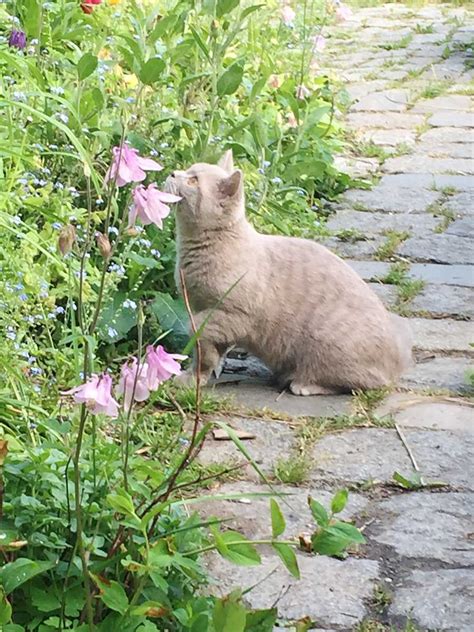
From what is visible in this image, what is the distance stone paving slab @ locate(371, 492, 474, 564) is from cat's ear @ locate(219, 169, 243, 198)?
1210 mm

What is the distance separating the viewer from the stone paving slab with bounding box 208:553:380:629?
2.33m

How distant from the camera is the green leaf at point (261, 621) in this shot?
6.68 feet

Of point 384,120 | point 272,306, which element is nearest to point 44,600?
point 272,306

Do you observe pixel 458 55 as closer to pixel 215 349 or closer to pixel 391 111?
pixel 391 111

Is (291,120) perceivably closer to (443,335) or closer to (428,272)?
(428,272)

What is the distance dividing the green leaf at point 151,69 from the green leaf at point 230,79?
14.2 inches

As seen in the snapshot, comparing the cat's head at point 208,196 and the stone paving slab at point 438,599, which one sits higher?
the cat's head at point 208,196

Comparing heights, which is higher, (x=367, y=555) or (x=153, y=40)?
(x=153, y=40)

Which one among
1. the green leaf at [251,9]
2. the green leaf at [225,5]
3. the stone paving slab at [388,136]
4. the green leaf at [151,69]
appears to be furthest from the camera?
the stone paving slab at [388,136]

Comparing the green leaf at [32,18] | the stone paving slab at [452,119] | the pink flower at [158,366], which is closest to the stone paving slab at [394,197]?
the stone paving slab at [452,119]

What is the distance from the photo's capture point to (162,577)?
84.1 inches

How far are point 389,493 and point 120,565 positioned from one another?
975mm

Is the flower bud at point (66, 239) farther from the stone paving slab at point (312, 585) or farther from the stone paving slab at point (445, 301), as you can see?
the stone paving slab at point (445, 301)

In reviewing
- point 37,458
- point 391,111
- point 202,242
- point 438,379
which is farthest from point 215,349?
point 391,111
